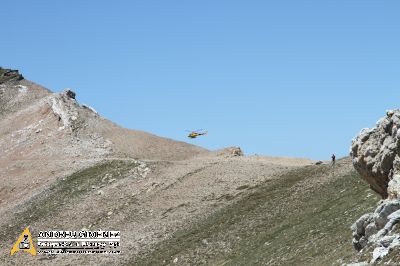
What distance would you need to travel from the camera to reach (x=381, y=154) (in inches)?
837

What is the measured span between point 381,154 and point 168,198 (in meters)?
34.7

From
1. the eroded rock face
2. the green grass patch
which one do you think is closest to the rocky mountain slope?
the green grass patch

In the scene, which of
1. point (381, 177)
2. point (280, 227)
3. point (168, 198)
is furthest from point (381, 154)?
point (168, 198)

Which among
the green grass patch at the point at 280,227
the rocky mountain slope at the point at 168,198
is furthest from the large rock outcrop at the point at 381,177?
the green grass patch at the point at 280,227

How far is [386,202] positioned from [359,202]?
15.9 m

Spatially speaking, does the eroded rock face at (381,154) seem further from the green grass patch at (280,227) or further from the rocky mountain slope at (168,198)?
the green grass patch at (280,227)

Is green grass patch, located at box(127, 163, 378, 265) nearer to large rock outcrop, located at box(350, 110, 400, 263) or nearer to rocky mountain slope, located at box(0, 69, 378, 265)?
rocky mountain slope, located at box(0, 69, 378, 265)

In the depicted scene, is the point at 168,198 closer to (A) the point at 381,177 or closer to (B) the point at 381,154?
(A) the point at 381,177

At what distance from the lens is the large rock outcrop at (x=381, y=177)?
18203 mm

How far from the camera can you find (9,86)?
Result: 404 feet

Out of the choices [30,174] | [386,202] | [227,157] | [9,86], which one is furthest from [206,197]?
[9,86]

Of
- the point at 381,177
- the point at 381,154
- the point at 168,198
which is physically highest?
the point at 168,198

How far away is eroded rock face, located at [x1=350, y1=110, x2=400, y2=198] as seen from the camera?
2028 cm

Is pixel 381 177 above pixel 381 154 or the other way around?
the other way around
